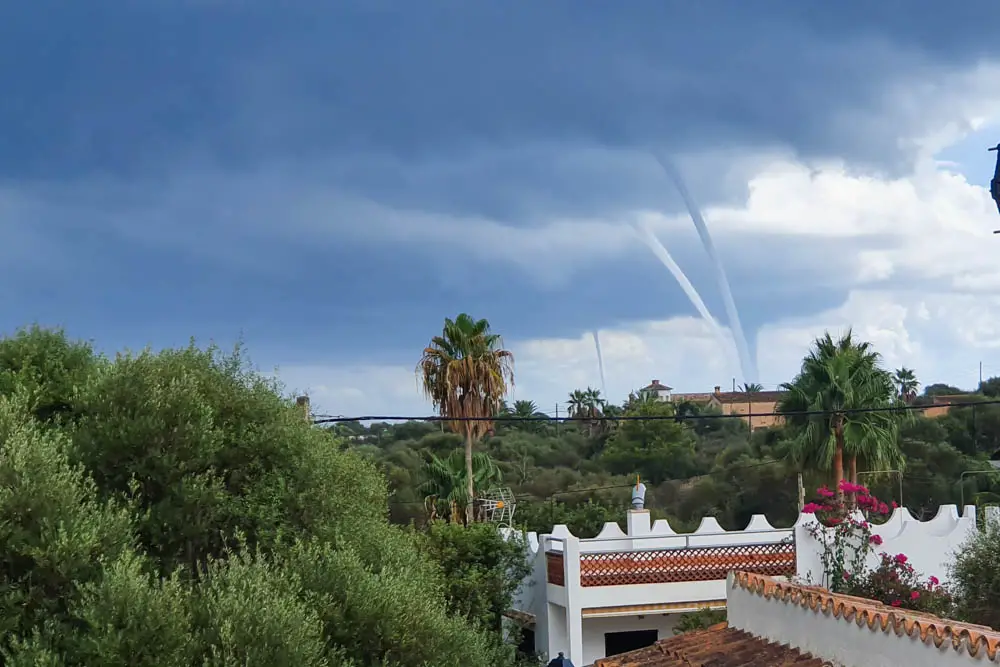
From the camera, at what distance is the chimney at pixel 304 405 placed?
14.5 meters

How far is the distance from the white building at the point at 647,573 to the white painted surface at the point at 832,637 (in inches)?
384

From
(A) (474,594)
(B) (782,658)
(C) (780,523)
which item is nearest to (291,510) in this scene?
(B) (782,658)

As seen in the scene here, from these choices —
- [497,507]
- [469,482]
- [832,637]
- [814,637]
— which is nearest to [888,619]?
[832,637]

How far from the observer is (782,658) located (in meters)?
11.2

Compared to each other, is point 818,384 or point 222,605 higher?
point 818,384

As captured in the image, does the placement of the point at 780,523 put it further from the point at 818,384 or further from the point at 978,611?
the point at 978,611

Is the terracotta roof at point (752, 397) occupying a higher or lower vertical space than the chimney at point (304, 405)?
higher

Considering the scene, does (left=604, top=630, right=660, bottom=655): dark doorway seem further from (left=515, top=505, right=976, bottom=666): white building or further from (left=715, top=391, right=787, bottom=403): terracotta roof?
(left=715, top=391, right=787, bottom=403): terracotta roof

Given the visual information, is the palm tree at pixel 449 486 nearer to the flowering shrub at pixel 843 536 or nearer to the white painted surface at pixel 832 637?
the flowering shrub at pixel 843 536

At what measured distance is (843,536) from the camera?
21938mm

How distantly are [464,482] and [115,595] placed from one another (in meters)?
22.4

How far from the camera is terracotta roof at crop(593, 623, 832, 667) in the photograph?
11203mm

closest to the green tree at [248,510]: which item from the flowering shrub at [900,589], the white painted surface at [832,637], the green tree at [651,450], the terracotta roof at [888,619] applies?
the white painted surface at [832,637]

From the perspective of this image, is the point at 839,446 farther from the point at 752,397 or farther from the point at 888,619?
the point at 752,397
